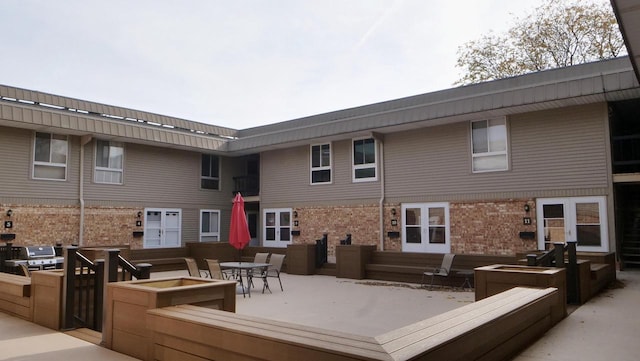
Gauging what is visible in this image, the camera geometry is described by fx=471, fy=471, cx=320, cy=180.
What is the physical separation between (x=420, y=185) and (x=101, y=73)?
429 inches

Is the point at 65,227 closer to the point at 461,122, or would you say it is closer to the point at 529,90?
the point at 461,122

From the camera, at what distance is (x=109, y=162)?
15.3 m

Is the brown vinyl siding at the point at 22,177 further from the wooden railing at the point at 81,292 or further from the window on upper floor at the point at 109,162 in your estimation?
the wooden railing at the point at 81,292

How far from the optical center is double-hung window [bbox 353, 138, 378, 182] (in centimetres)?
1489

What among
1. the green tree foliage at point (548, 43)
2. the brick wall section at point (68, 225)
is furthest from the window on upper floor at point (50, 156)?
the green tree foliage at point (548, 43)

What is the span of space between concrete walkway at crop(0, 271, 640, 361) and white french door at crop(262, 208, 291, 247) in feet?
16.8

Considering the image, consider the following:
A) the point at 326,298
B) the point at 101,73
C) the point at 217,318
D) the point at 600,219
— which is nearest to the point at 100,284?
the point at 217,318

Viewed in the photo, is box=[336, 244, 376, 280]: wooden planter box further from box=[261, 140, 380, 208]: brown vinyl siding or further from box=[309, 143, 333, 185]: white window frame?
box=[309, 143, 333, 185]: white window frame

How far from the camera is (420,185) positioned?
45.2 feet

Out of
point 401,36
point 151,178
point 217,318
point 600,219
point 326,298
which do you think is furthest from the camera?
point 151,178

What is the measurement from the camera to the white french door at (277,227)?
55.8 feet

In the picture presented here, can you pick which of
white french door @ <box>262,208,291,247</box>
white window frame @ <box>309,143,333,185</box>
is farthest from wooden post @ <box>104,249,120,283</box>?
white french door @ <box>262,208,291,247</box>

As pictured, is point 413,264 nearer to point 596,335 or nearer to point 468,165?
point 468,165

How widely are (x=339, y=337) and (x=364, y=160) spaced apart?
12.4 m
